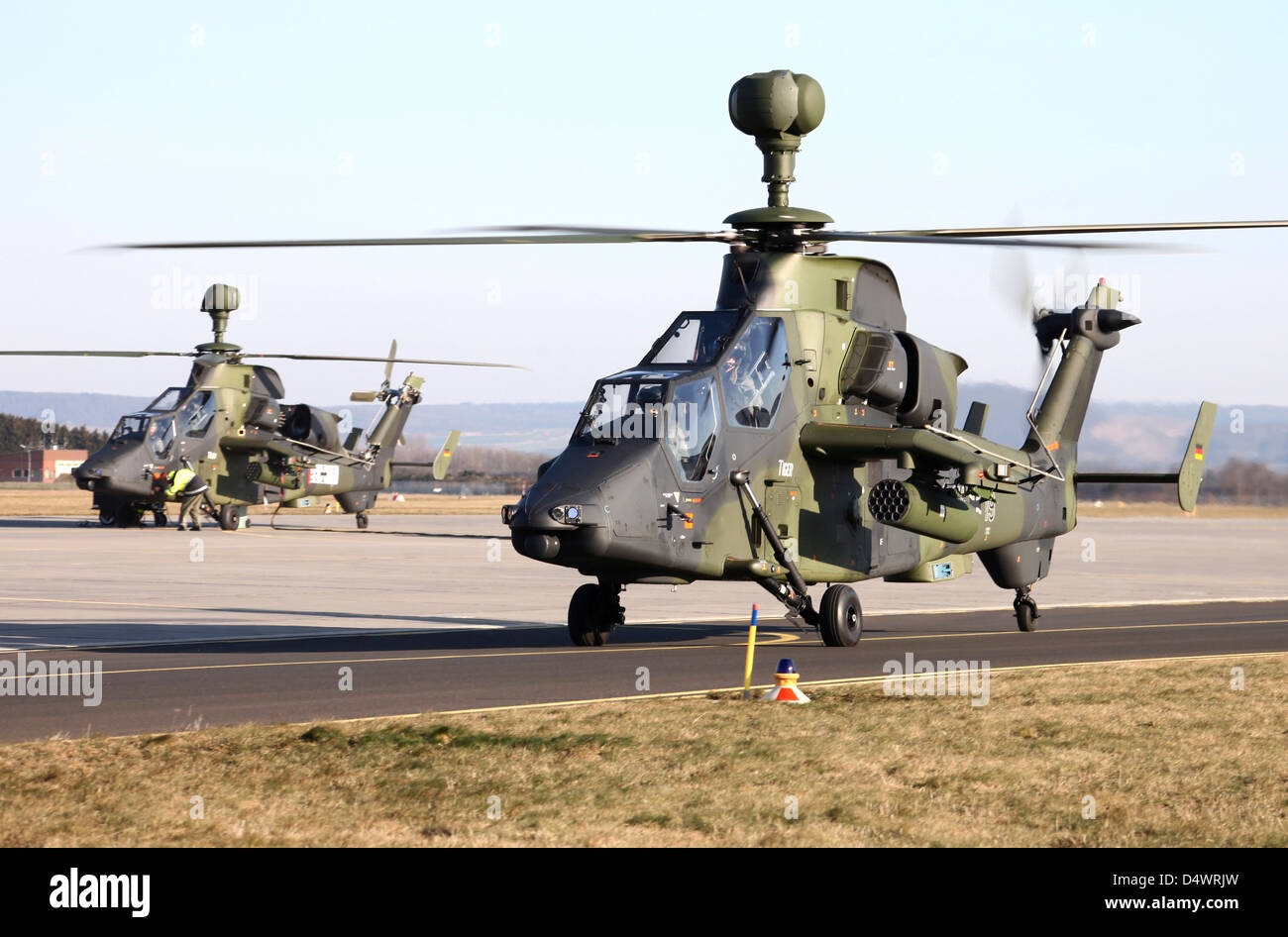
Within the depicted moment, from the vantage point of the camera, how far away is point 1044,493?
23.7 meters

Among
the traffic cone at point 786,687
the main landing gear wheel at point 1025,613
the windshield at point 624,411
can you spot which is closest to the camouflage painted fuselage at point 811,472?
the windshield at point 624,411

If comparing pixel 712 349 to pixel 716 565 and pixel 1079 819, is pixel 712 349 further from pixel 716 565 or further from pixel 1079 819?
pixel 1079 819

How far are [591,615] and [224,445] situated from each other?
33.0 m

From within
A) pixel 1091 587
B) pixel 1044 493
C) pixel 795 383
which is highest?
pixel 795 383

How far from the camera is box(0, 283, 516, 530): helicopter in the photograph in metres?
48.4

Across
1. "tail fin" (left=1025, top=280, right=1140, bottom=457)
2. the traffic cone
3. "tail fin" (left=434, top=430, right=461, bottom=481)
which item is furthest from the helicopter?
the traffic cone

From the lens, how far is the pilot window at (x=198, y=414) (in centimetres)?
4922

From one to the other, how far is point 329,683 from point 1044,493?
40.3 feet

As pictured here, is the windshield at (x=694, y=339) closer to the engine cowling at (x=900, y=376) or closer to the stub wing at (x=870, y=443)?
the stub wing at (x=870, y=443)

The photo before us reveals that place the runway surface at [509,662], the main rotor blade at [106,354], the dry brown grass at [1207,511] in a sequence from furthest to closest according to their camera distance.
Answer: the dry brown grass at [1207,511]
the main rotor blade at [106,354]
the runway surface at [509,662]

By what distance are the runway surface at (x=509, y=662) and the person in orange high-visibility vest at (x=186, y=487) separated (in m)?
29.0

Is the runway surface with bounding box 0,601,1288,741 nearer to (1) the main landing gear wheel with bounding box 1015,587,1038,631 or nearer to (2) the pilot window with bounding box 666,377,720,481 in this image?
(1) the main landing gear wheel with bounding box 1015,587,1038,631

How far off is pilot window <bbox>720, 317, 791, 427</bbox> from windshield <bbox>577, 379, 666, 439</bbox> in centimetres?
101

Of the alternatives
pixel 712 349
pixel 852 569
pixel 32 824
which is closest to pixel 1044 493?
pixel 852 569
